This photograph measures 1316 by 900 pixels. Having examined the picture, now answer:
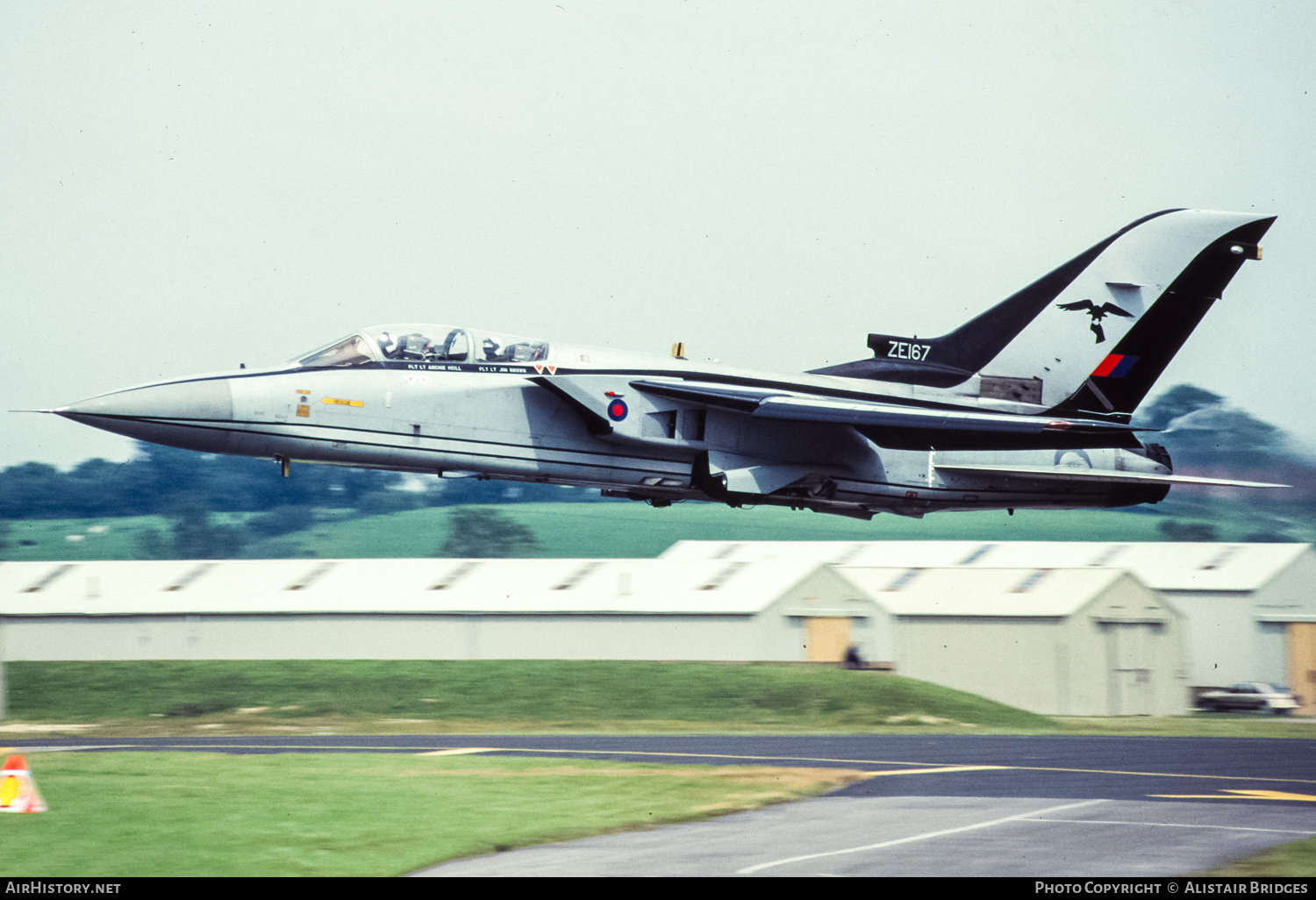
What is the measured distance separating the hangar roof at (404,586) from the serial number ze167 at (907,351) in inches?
804

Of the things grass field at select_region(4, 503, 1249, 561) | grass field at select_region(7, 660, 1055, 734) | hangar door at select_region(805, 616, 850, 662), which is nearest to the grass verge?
grass field at select_region(7, 660, 1055, 734)

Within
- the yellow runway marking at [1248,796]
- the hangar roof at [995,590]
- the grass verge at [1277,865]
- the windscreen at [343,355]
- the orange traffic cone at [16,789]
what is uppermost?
the windscreen at [343,355]

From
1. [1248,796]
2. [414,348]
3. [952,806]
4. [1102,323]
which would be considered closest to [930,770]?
[952,806]

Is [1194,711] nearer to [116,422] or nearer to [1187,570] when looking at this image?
[1187,570]

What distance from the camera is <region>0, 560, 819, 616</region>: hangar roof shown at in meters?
44.7

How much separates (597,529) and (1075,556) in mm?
41223

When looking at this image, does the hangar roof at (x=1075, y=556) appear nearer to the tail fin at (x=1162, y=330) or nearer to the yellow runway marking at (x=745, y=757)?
the yellow runway marking at (x=745, y=757)

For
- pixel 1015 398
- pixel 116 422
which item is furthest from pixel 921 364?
pixel 116 422

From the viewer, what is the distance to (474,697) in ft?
139

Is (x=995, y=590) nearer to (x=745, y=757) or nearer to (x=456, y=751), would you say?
(x=745, y=757)

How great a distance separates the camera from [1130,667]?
1718 inches

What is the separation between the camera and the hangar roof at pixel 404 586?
1761 inches

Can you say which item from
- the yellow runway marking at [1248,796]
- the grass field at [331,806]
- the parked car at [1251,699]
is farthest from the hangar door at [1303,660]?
the grass field at [331,806]

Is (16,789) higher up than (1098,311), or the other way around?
(1098,311)
